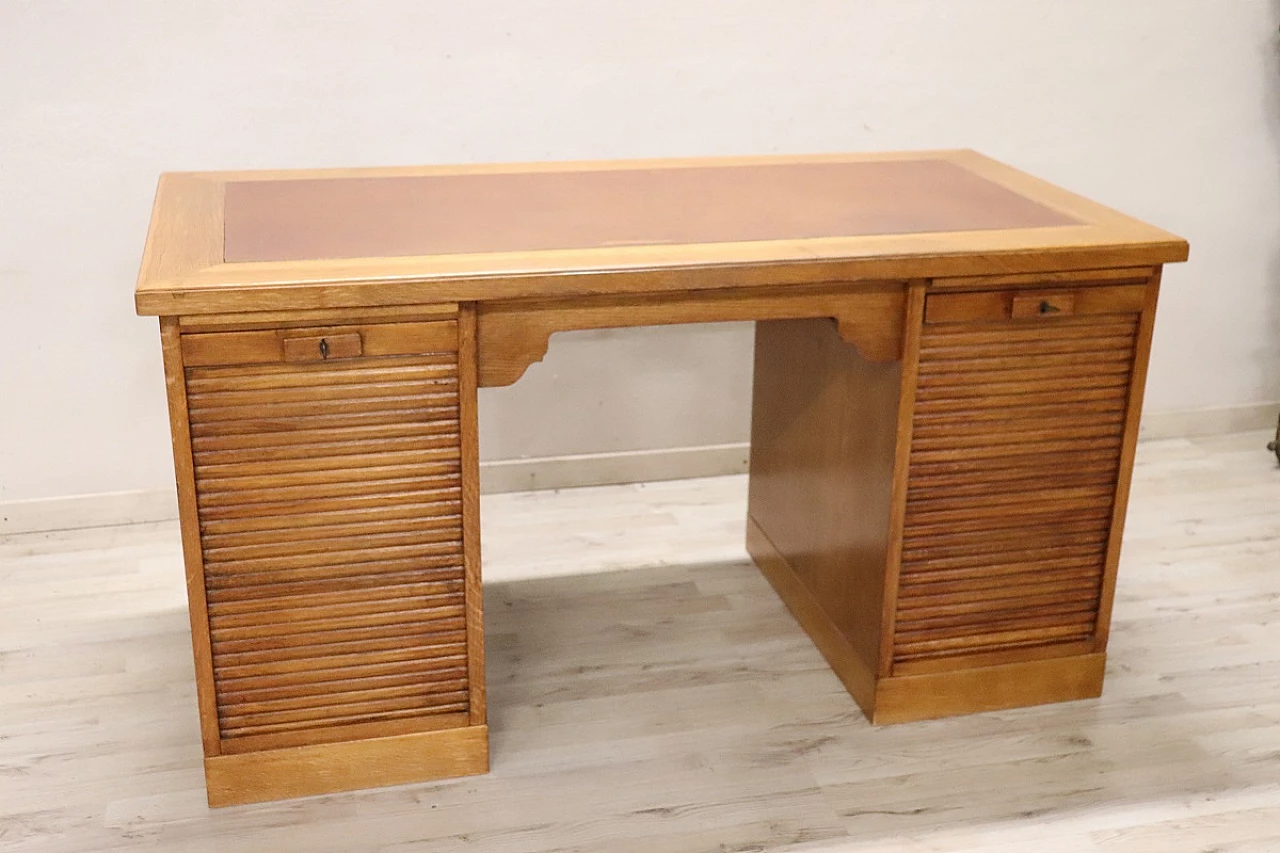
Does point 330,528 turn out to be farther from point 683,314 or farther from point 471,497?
point 683,314

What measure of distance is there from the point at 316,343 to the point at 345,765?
0.70 metres

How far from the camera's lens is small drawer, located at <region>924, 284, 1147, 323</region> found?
6.73 feet

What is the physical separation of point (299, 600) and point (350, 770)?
0.31m

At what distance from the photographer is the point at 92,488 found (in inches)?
117

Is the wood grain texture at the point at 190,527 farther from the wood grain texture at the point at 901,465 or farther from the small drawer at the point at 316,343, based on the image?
the wood grain texture at the point at 901,465

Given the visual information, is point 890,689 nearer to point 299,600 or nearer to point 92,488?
point 299,600

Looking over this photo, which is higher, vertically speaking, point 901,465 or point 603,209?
point 603,209

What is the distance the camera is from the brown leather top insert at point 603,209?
2.01 metres

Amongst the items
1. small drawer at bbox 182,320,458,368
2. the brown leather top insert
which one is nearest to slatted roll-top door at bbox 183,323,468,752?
small drawer at bbox 182,320,458,368

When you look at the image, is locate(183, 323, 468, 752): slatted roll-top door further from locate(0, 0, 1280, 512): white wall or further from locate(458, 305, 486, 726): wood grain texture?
locate(0, 0, 1280, 512): white wall

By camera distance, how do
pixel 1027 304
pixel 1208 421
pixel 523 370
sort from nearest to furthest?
pixel 523 370 < pixel 1027 304 < pixel 1208 421

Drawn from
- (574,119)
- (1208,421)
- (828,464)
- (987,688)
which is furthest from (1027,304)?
(1208,421)


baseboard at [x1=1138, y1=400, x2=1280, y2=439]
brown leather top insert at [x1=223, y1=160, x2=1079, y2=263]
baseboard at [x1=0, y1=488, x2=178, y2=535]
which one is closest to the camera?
brown leather top insert at [x1=223, y1=160, x2=1079, y2=263]

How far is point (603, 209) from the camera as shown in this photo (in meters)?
2.22
